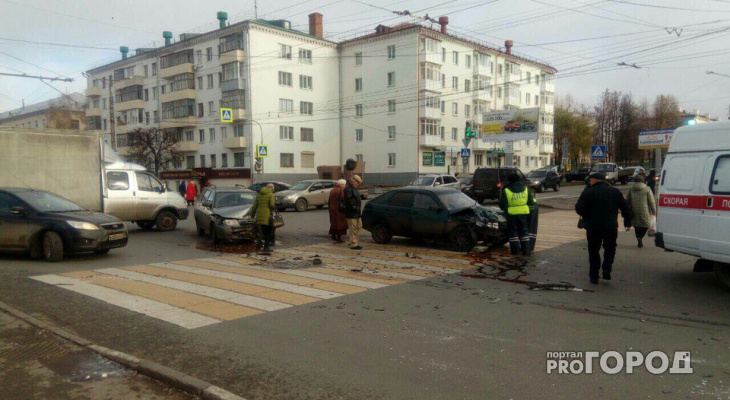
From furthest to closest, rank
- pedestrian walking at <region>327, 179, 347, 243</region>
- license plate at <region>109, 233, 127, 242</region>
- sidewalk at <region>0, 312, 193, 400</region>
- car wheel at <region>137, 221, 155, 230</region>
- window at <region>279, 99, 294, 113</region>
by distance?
window at <region>279, 99, 294, 113</region> < car wheel at <region>137, 221, 155, 230</region> < pedestrian walking at <region>327, 179, 347, 243</region> < license plate at <region>109, 233, 127, 242</region> < sidewalk at <region>0, 312, 193, 400</region>

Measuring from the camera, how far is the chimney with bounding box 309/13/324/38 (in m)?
55.5

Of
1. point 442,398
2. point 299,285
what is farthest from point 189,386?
point 299,285

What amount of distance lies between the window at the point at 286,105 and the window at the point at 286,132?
175 cm

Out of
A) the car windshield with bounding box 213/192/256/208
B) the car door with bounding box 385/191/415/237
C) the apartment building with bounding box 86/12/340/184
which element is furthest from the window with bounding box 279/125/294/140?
the car door with bounding box 385/191/415/237

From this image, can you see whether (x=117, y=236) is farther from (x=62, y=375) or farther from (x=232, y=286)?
(x=62, y=375)

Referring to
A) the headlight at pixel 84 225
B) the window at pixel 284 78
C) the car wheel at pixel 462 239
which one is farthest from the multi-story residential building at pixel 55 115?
the car wheel at pixel 462 239

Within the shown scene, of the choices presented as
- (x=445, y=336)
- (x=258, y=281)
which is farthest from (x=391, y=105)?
(x=445, y=336)

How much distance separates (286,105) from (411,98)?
42.7 feet

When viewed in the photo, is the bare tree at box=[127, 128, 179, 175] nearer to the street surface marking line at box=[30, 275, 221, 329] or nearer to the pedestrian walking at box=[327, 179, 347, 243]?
the pedestrian walking at box=[327, 179, 347, 243]

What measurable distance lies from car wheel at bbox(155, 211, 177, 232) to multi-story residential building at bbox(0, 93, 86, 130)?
64121mm

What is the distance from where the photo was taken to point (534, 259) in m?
10.6

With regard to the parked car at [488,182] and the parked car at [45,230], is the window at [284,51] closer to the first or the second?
the parked car at [488,182]

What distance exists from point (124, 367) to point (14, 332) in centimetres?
208

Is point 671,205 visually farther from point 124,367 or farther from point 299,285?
point 124,367
